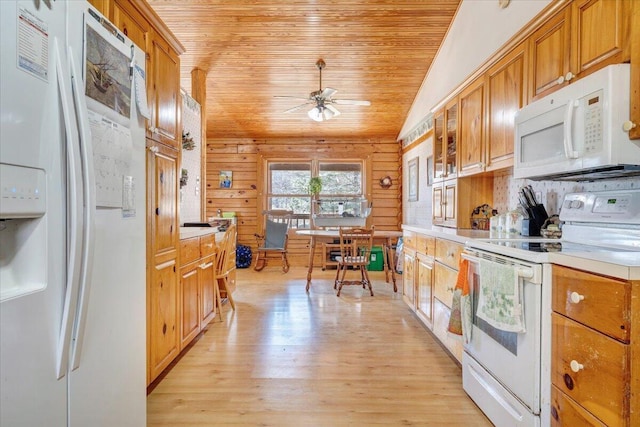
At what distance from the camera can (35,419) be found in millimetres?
837

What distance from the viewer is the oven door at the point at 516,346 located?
54.4 inches

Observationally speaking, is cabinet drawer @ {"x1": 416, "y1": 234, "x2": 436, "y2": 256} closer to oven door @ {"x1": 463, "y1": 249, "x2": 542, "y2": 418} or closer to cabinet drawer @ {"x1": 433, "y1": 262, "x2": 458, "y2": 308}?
cabinet drawer @ {"x1": 433, "y1": 262, "x2": 458, "y2": 308}

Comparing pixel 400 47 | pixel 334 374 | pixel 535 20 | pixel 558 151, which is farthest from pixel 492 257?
pixel 400 47

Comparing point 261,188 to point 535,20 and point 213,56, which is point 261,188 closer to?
point 213,56

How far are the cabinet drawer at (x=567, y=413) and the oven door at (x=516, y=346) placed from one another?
71 mm

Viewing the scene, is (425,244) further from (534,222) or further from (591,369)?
(591,369)

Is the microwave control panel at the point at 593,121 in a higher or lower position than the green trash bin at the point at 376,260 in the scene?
higher

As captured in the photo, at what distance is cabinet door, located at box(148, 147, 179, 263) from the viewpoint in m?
1.99

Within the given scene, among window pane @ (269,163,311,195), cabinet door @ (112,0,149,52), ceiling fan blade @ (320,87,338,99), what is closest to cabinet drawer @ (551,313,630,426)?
cabinet door @ (112,0,149,52)

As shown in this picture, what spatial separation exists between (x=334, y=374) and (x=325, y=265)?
11.7 ft

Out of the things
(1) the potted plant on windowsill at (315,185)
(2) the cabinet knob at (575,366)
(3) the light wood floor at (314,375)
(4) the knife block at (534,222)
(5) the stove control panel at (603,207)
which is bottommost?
(3) the light wood floor at (314,375)

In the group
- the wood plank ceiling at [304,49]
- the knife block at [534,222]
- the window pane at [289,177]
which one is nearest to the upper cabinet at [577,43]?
the knife block at [534,222]

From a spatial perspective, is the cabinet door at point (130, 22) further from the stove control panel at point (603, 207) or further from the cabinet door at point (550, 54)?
the stove control panel at point (603, 207)

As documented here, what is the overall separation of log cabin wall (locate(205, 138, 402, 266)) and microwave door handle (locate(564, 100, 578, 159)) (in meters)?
4.94
